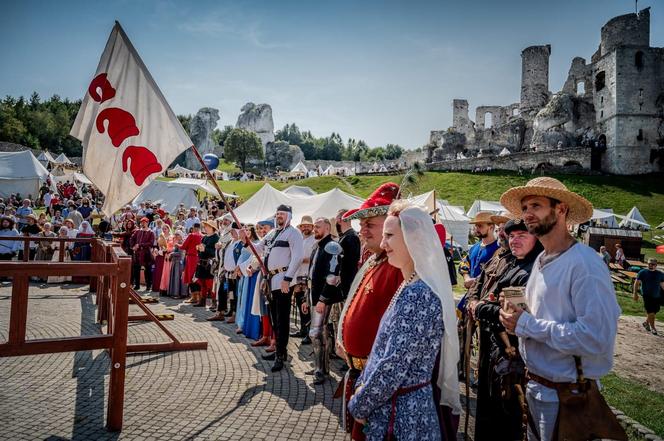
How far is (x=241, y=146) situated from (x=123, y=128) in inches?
3154

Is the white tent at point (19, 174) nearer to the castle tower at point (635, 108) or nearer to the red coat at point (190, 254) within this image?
the red coat at point (190, 254)

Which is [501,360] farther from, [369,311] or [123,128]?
[123,128]

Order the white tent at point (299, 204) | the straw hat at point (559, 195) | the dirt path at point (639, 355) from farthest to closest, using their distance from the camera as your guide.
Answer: the white tent at point (299, 204)
the dirt path at point (639, 355)
the straw hat at point (559, 195)

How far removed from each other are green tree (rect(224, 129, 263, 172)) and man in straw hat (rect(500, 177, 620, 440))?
83.1m

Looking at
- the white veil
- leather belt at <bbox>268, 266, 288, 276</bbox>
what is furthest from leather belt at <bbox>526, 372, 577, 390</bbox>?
leather belt at <bbox>268, 266, 288, 276</bbox>

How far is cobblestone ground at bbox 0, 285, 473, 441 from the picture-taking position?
3.99 metres

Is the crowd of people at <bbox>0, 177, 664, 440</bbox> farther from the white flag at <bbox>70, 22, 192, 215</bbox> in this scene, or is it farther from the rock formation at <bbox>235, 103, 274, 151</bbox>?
the rock formation at <bbox>235, 103, 274, 151</bbox>

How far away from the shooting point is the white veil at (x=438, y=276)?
7.39 feet

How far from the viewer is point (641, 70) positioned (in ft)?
141

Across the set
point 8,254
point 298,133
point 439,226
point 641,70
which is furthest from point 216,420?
point 298,133

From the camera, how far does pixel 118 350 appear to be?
3.87 m

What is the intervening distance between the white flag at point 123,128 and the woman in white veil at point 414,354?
388 cm

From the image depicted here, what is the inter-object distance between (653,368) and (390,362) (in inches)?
298

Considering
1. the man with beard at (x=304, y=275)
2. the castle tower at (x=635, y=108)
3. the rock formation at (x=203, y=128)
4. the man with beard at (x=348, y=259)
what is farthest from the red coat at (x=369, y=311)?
the rock formation at (x=203, y=128)
